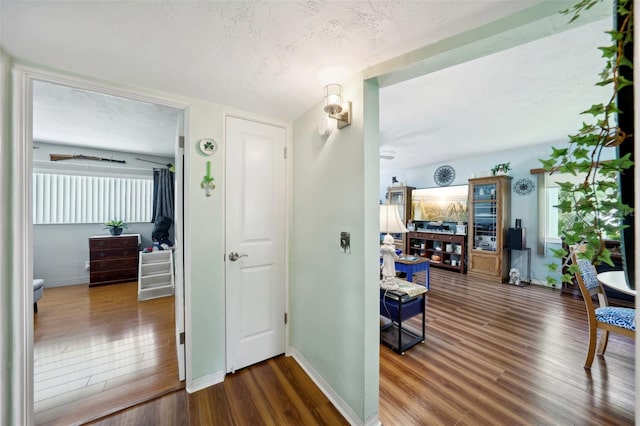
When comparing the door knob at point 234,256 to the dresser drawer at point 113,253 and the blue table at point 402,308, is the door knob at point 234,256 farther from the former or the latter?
the dresser drawer at point 113,253

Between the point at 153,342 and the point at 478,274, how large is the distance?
17.2ft

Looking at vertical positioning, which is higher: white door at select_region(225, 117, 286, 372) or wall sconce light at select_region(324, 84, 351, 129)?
wall sconce light at select_region(324, 84, 351, 129)

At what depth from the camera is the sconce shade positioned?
151 cm

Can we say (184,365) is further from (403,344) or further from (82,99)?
(82,99)

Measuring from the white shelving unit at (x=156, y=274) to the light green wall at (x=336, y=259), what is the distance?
2711 millimetres

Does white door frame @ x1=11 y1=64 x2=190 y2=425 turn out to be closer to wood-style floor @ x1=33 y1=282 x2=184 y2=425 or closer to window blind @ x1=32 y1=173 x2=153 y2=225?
wood-style floor @ x1=33 y1=282 x2=184 y2=425

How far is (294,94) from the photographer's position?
177 centimetres

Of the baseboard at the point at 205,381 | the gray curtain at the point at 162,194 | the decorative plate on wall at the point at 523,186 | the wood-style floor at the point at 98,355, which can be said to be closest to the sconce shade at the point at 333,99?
the baseboard at the point at 205,381

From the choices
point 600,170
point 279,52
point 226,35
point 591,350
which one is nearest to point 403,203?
point 591,350

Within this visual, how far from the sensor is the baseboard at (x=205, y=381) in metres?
1.82

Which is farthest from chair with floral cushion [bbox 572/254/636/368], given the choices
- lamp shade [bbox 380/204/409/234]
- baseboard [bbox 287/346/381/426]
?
baseboard [bbox 287/346/381/426]

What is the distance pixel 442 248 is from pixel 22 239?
5967 millimetres

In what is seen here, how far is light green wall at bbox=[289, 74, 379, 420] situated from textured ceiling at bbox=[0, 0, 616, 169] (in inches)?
13.6

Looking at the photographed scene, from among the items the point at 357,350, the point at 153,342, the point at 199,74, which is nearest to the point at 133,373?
the point at 153,342
